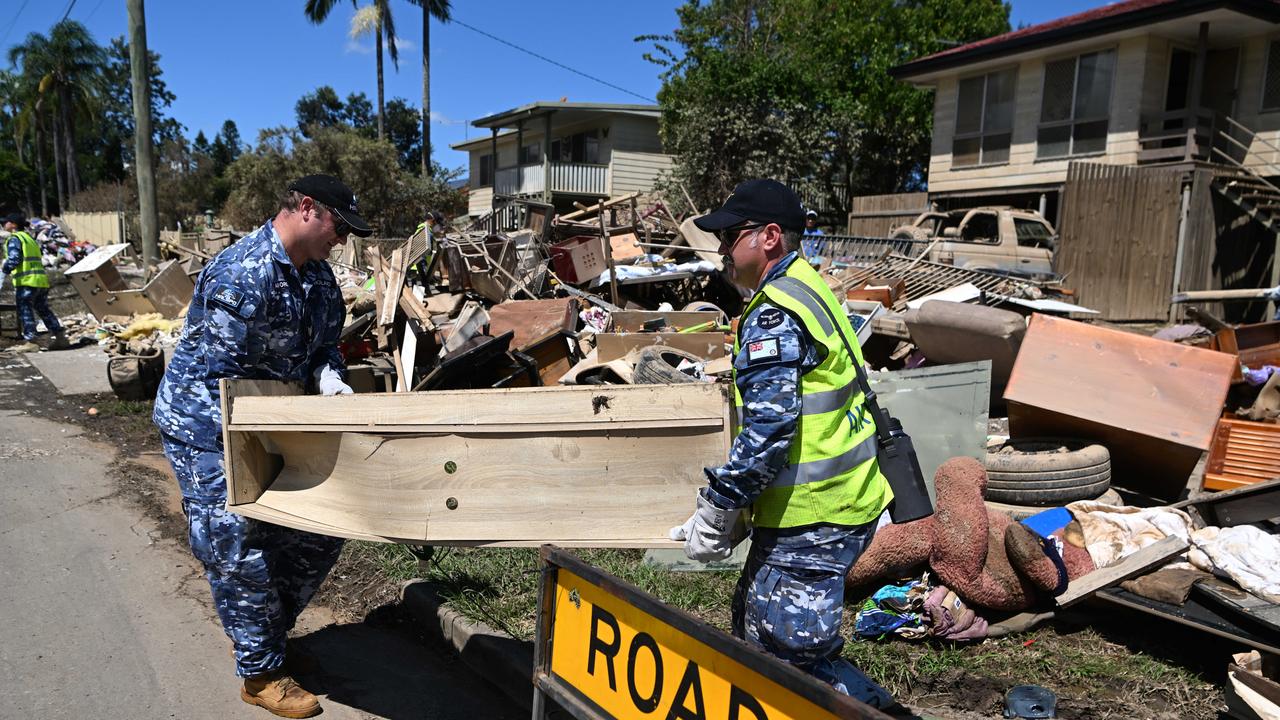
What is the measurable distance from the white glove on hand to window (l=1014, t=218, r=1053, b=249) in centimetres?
1301

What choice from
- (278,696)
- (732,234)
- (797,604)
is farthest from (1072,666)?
(278,696)

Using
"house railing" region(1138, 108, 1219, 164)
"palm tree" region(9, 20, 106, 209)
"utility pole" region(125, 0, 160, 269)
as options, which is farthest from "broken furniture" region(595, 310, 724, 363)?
"palm tree" region(9, 20, 106, 209)

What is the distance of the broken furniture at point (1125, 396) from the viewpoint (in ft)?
15.4

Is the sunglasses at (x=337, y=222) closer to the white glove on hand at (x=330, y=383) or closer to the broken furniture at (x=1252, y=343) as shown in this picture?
the white glove on hand at (x=330, y=383)

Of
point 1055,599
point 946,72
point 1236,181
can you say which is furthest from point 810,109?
point 1055,599

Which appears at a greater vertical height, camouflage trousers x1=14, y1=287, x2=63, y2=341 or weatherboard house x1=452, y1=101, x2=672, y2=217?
weatherboard house x1=452, y1=101, x2=672, y2=217

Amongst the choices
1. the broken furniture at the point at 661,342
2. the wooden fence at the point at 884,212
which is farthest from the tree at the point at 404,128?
the broken furniture at the point at 661,342

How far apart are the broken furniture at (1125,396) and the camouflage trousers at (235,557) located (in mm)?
4286

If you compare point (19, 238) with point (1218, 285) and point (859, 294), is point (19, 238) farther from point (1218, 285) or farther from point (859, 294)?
point (1218, 285)

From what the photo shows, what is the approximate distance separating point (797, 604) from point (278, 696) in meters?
2.09

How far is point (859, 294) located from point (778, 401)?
712cm

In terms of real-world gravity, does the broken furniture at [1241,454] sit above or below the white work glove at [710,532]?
below

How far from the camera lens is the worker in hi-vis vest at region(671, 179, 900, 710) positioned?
2.14 metres

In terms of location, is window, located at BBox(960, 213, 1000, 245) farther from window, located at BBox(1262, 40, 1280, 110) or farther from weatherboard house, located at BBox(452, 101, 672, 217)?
weatherboard house, located at BBox(452, 101, 672, 217)
